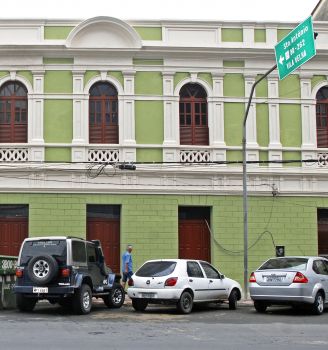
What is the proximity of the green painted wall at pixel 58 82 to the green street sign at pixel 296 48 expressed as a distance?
847cm

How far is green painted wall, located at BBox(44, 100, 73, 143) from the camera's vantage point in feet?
80.5

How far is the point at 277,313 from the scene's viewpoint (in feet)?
58.5

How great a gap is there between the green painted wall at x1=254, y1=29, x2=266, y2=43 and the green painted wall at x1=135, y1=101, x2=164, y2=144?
4481mm

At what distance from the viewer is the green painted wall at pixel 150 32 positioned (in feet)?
83.3

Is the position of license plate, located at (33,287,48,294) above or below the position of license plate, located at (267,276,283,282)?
below

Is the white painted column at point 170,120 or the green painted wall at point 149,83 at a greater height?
the green painted wall at point 149,83

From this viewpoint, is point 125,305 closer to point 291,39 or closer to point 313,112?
point 291,39

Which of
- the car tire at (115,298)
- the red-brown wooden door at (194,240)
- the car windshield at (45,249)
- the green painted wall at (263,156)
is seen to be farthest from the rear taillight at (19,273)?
the green painted wall at (263,156)

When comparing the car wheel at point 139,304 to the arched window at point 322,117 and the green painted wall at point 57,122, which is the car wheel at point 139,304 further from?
the arched window at point 322,117

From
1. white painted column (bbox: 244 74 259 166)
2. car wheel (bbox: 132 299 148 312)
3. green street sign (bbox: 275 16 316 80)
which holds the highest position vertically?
green street sign (bbox: 275 16 316 80)

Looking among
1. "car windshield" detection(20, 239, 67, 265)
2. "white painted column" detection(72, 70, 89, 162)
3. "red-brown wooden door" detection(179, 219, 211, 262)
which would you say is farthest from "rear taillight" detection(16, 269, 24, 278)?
"red-brown wooden door" detection(179, 219, 211, 262)

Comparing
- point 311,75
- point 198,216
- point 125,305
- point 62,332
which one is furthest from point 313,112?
point 62,332

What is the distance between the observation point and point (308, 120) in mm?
25547

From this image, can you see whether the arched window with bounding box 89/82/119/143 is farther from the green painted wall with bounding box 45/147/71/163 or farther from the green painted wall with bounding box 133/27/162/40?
the green painted wall with bounding box 133/27/162/40
